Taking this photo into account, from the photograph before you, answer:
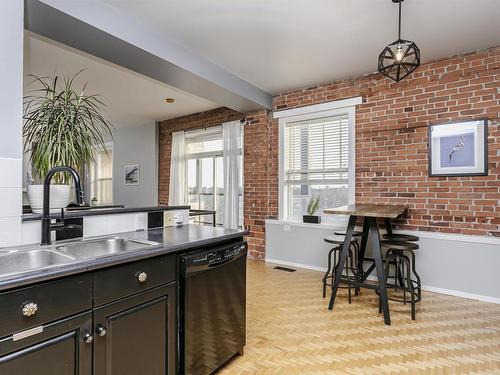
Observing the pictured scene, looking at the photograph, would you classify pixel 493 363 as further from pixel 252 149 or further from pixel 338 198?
pixel 252 149

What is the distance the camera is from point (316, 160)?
449 centimetres

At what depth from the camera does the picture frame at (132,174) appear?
688 centimetres

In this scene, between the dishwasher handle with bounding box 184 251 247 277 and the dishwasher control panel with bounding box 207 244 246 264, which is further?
the dishwasher control panel with bounding box 207 244 246 264

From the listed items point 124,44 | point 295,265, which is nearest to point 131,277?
point 124,44

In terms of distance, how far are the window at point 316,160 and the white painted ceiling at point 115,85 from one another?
184 cm

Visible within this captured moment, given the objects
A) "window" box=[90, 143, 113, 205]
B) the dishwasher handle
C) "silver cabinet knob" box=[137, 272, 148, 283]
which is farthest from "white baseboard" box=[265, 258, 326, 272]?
"window" box=[90, 143, 113, 205]

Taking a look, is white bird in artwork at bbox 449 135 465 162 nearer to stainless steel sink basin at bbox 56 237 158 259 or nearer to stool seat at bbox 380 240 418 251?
stool seat at bbox 380 240 418 251

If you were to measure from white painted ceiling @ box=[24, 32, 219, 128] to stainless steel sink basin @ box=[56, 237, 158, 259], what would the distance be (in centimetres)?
217

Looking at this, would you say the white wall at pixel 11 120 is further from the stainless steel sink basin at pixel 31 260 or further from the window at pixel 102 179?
the window at pixel 102 179

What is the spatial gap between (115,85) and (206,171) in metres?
2.28

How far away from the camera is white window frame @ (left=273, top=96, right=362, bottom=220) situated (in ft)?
13.5

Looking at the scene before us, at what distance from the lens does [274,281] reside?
3854 mm

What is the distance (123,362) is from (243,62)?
10.8 ft

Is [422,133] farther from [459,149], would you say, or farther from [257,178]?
[257,178]
